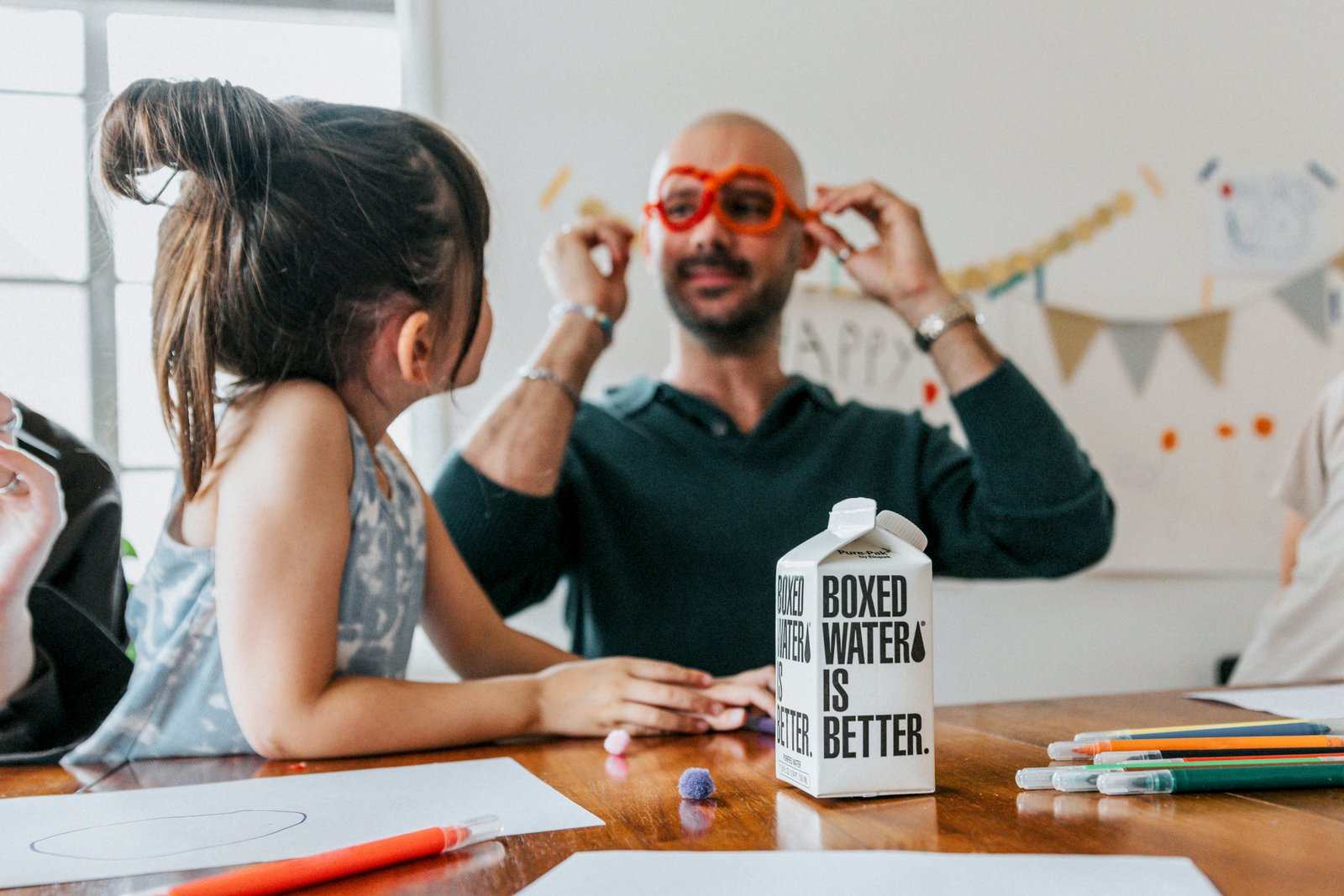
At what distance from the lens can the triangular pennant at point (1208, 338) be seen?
2.36m

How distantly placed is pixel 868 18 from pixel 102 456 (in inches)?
75.9

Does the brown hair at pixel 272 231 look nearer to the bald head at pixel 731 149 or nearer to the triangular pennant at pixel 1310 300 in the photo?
the bald head at pixel 731 149

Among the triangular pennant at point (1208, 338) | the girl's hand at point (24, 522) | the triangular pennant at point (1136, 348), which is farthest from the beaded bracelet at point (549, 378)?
the triangular pennant at point (1208, 338)

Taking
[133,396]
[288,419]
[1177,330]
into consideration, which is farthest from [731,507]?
[1177,330]

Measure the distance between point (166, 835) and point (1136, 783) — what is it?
46cm

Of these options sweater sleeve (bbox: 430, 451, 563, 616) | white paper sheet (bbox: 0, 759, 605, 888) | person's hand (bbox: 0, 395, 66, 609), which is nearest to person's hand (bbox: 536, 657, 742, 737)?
white paper sheet (bbox: 0, 759, 605, 888)

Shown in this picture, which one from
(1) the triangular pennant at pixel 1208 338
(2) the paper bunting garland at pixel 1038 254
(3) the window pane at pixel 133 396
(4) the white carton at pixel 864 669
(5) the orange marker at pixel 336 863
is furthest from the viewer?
(1) the triangular pennant at pixel 1208 338

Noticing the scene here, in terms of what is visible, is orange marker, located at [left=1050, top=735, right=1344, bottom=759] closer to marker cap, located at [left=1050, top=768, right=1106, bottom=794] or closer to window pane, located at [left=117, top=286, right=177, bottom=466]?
marker cap, located at [left=1050, top=768, right=1106, bottom=794]

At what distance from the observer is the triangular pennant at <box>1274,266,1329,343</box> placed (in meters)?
2.42

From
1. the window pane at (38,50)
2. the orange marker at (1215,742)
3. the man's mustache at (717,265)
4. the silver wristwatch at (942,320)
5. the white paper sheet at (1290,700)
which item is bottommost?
the white paper sheet at (1290,700)

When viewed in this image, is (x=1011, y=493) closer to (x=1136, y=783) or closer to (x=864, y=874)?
(x=1136, y=783)

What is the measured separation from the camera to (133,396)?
188 centimetres

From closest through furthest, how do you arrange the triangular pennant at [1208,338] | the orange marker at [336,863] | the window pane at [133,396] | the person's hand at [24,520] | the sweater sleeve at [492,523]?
the orange marker at [336,863], the person's hand at [24,520], the sweater sleeve at [492,523], the window pane at [133,396], the triangular pennant at [1208,338]

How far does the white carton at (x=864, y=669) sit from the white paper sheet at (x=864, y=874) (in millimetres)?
96
